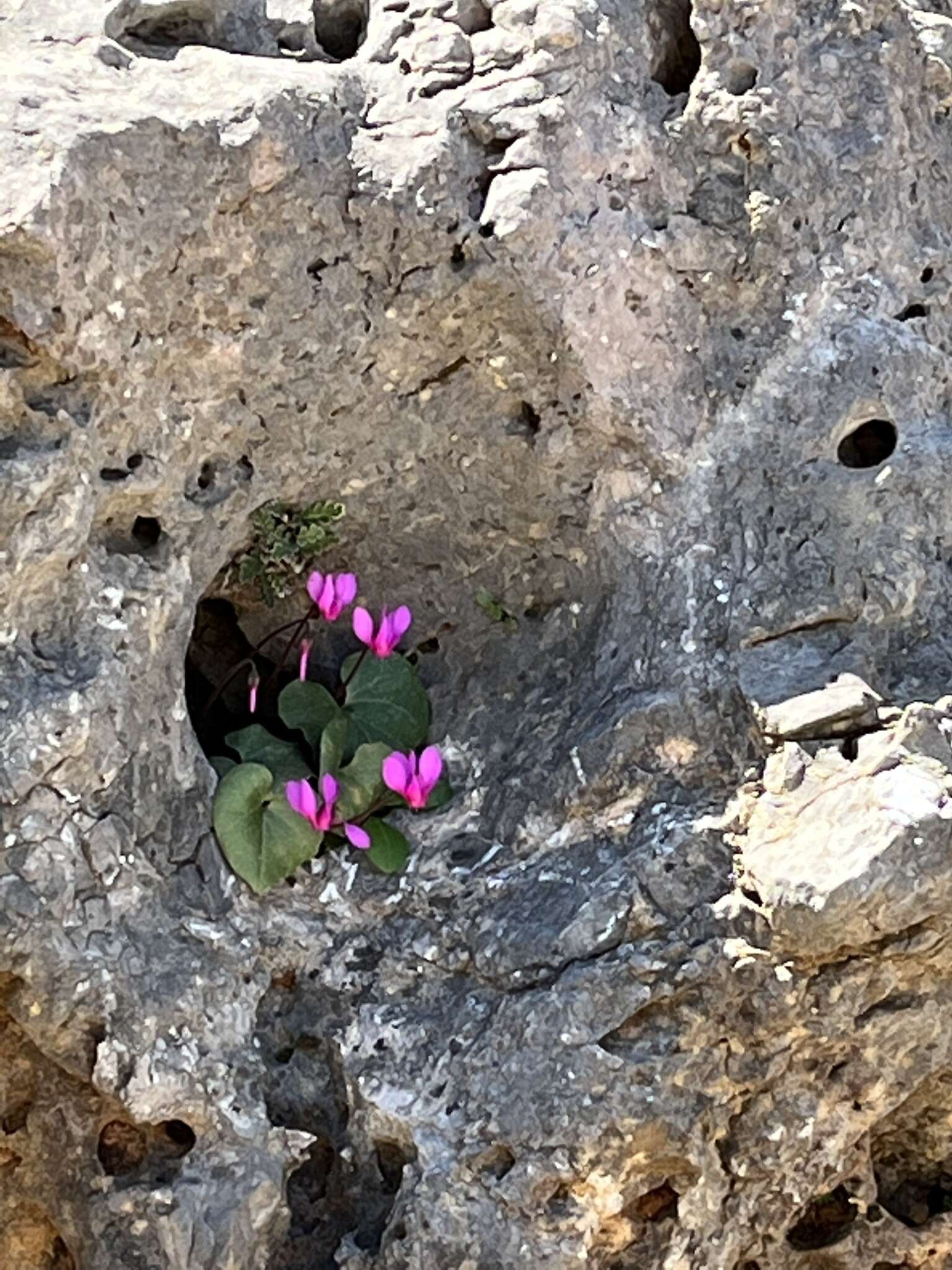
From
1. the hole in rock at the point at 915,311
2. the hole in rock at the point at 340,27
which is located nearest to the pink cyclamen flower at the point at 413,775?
the hole in rock at the point at 915,311

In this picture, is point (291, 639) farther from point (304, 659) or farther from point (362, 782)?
point (362, 782)

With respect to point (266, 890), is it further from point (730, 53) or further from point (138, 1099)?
point (730, 53)

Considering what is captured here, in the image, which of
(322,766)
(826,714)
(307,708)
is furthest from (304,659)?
(826,714)

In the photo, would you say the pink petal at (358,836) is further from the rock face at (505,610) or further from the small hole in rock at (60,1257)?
the small hole in rock at (60,1257)

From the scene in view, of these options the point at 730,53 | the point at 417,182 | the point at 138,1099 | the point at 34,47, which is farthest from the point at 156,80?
the point at 138,1099

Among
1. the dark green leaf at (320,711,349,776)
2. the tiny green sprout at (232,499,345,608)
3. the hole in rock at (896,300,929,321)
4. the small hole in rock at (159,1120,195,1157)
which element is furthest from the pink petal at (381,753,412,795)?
the hole in rock at (896,300,929,321)

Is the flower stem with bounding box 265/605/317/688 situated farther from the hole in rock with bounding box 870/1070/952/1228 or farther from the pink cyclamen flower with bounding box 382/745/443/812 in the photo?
the hole in rock with bounding box 870/1070/952/1228
